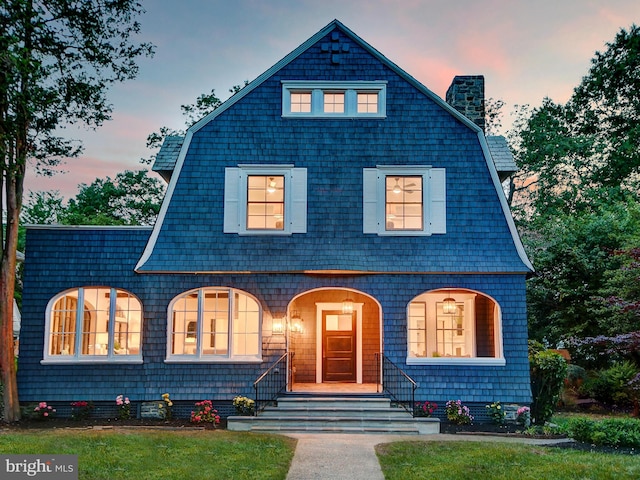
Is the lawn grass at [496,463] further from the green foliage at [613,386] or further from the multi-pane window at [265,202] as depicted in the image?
the green foliage at [613,386]

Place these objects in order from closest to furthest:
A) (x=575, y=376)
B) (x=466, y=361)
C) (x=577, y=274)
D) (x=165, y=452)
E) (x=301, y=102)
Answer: (x=165, y=452)
(x=466, y=361)
(x=301, y=102)
(x=575, y=376)
(x=577, y=274)

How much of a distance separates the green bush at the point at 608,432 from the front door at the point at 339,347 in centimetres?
534

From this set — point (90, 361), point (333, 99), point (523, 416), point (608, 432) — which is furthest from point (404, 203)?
point (90, 361)

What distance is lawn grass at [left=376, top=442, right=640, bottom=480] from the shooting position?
7.62m

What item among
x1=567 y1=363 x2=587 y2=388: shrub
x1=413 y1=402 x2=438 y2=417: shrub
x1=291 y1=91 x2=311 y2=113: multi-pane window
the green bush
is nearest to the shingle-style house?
x1=291 y1=91 x2=311 y2=113: multi-pane window

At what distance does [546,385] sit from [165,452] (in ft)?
26.7

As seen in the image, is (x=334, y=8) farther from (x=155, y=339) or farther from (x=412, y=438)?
(x=412, y=438)

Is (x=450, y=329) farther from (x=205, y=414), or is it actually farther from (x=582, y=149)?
(x=582, y=149)

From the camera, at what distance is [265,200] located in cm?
1340

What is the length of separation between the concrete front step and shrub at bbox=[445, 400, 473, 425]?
0.96 metres

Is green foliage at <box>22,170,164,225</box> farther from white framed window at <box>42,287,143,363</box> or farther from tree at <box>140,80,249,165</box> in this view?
white framed window at <box>42,287,143,363</box>

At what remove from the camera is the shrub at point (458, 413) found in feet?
40.3

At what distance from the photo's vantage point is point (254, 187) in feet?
44.0

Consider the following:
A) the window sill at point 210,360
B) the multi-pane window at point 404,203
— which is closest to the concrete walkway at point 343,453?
the window sill at point 210,360
